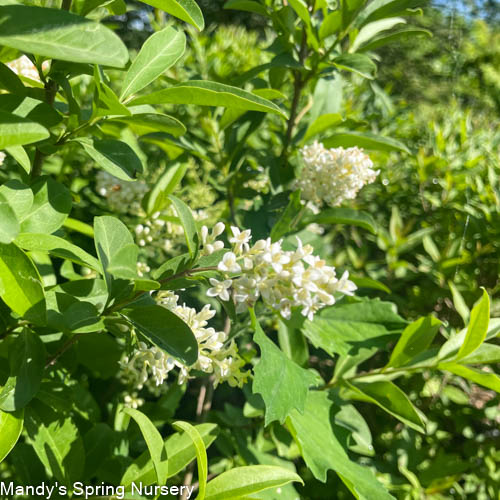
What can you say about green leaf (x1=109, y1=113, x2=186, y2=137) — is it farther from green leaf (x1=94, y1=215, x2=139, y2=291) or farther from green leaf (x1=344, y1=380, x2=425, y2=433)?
green leaf (x1=344, y1=380, x2=425, y2=433)

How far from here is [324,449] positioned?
910 mm

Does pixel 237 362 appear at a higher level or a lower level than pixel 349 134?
lower

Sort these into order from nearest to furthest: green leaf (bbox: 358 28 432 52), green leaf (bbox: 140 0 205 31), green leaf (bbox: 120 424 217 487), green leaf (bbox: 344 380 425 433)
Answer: green leaf (bbox: 140 0 205 31) → green leaf (bbox: 120 424 217 487) → green leaf (bbox: 344 380 425 433) → green leaf (bbox: 358 28 432 52)

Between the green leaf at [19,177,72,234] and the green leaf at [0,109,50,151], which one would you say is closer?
the green leaf at [0,109,50,151]

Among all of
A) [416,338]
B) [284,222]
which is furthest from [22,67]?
[416,338]

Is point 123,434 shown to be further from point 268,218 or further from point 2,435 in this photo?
point 268,218

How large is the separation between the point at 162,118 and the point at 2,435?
19.6 inches

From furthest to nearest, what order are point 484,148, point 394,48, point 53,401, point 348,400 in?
1. point 394,48
2. point 484,148
3. point 348,400
4. point 53,401

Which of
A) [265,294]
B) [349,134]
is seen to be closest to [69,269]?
[265,294]

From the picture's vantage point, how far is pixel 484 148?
6.05 feet

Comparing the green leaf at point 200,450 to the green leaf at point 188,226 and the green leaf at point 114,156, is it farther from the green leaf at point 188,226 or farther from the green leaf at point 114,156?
the green leaf at point 114,156

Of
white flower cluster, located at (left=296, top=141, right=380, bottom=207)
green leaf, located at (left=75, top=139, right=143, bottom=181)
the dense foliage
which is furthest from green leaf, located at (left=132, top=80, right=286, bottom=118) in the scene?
white flower cluster, located at (left=296, top=141, right=380, bottom=207)

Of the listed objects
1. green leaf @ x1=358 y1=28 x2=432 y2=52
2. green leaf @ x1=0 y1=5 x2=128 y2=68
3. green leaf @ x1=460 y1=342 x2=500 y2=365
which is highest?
green leaf @ x1=0 y1=5 x2=128 y2=68

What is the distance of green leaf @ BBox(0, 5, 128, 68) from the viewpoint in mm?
550
